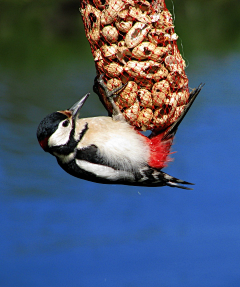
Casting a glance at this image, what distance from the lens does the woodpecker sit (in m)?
2.01

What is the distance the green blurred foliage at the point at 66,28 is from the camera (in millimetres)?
3295

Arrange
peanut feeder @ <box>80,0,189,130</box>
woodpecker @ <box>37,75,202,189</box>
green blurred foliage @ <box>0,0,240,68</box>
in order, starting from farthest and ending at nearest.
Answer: green blurred foliage @ <box>0,0,240,68</box> → woodpecker @ <box>37,75,202,189</box> → peanut feeder @ <box>80,0,189,130</box>

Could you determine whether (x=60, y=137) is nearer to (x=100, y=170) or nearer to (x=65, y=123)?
Answer: (x=65, y=123)

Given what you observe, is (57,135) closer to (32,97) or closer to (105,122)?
(105,122)

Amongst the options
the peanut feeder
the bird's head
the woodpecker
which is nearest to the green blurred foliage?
the peanut feeder

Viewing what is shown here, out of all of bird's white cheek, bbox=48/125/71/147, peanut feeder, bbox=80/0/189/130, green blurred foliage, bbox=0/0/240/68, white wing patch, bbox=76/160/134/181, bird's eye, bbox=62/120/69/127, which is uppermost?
green blurred foliage, bbox=0/0/240/68


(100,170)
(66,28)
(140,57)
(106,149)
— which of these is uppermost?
(66,28)

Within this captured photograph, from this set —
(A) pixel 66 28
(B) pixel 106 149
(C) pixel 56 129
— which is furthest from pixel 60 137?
(A) pixel 66 28

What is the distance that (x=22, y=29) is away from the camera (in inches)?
134

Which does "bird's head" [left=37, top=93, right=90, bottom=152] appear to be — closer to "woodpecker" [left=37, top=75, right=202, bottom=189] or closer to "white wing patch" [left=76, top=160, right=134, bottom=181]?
"woodpecker" [left=37, top=75, right=202, bottom=189]

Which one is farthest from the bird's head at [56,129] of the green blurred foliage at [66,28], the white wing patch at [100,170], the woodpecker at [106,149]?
the green blurred foliage at [66,28]

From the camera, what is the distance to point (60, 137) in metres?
1.96

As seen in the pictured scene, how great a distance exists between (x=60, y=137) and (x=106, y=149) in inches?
9.0

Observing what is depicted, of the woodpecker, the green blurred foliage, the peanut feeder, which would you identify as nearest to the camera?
the peanut feeder
